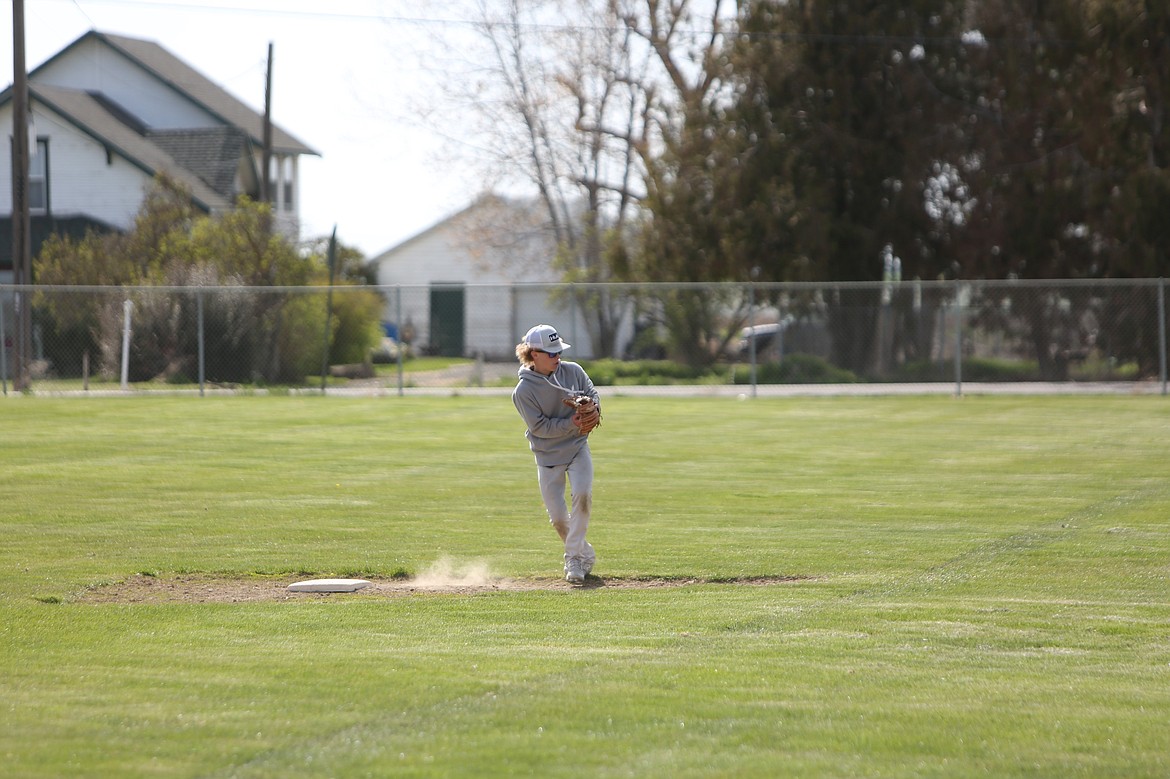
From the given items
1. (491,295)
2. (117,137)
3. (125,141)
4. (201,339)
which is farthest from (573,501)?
(125,141)

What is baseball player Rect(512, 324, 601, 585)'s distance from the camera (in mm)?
8875

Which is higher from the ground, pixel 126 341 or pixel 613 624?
pixel 126 341

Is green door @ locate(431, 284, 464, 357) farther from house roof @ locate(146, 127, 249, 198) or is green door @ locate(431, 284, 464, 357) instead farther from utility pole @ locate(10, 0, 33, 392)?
utility pole @ locate(10, 0, 33, 392)

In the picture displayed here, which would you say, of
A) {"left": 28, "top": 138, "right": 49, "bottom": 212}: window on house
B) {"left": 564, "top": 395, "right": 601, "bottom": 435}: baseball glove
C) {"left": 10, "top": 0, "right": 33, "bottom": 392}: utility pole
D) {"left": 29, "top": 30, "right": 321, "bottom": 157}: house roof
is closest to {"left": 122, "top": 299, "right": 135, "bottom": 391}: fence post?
{"left": 10, "top": 0, "right": 33, "bottom": 392}: utility pole

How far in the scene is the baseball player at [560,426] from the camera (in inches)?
349

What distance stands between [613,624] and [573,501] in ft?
5.89

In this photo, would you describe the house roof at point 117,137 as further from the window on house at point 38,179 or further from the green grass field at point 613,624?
the green grass field at point 613,624

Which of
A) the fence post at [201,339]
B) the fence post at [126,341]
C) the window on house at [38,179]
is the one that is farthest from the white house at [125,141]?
the fence post at [201,339]

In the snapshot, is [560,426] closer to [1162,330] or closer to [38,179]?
[1162,330]

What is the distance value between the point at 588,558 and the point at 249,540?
304 centimetres

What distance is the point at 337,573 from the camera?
9273mm

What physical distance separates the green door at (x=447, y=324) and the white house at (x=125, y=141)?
474cm

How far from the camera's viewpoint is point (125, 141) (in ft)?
146

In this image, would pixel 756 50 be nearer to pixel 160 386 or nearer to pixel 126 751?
pixel 160 386
